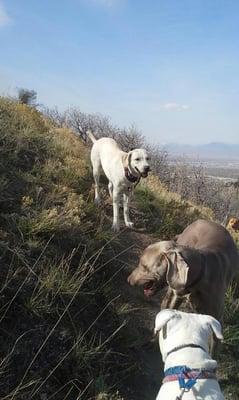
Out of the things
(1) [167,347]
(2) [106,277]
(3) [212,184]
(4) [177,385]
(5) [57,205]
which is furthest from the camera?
(3) [212,184]

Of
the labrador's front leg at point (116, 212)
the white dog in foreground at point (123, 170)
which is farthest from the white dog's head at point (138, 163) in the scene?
the labrador's front leg at point (116, 212)

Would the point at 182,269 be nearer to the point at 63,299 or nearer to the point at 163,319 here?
the point at 63,299

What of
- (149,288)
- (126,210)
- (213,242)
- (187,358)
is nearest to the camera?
(187,358)

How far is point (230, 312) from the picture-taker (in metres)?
5.76

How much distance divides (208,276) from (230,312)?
1234mm

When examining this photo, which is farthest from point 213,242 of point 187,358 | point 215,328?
point 187,358

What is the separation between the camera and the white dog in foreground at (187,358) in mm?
2887

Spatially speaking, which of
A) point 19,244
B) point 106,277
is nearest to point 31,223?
point 19,244

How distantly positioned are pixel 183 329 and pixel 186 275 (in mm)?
1273

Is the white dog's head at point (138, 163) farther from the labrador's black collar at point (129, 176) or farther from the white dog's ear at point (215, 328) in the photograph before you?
the white dog's ear at point (215, 328)

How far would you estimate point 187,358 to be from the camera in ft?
10.1

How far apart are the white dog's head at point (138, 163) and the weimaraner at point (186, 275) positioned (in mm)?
2132

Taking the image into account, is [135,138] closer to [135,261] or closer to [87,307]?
[135,261]

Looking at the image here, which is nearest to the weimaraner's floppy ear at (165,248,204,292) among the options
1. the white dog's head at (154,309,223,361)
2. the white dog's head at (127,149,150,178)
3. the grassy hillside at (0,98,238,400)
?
the grassy hillside at (0,98,238,400)
